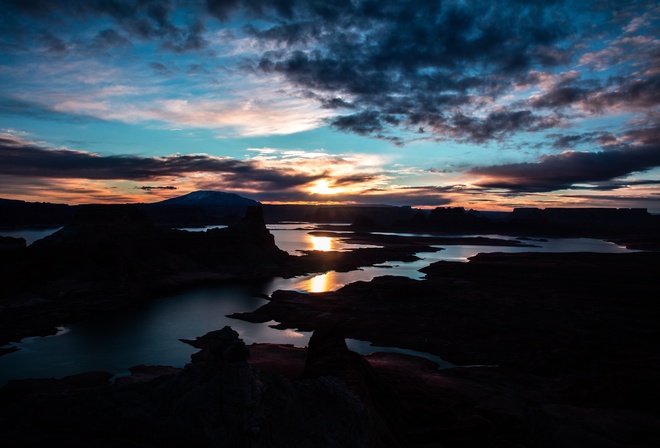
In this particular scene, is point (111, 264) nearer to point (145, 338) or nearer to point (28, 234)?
point (145, 338)

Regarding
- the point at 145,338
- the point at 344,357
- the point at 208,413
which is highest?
the point at 208,413

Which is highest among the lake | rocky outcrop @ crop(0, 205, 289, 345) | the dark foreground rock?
rocky outcrop @ crop(0, 205, 289, 345)

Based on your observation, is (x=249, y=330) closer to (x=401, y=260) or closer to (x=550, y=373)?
(x=550, y=373)

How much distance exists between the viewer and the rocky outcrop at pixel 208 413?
1102cm

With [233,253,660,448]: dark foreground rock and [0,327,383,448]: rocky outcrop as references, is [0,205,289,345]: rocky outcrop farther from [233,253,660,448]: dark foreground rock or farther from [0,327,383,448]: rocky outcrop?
[0,327,383,448]: rocky outcrop

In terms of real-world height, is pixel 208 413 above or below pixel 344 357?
above

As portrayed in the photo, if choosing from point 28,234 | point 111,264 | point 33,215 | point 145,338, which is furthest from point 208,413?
point 33,215

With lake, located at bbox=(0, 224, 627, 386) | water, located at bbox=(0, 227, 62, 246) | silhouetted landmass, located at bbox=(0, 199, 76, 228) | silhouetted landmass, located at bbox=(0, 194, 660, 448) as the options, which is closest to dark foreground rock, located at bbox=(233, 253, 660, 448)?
silhouetted landmass, located at bbox=(0, 194, 660, 448)

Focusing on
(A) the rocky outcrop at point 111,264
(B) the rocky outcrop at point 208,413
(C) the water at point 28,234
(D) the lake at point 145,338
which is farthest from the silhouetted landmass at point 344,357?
(C) the water at point 28,234

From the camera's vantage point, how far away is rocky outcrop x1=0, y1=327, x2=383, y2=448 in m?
11.0

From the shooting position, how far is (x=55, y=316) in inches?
1513

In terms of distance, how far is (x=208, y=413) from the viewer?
11.4 metres

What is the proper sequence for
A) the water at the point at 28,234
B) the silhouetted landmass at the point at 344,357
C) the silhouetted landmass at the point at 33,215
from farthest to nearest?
the silhouetted landmass at the point at 33,215 → the water at the point at 28,234 → the silhouetted landmass at the point at 344,357

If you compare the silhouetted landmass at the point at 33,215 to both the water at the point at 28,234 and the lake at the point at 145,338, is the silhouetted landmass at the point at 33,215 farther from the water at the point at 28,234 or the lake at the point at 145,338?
the lake at the point at 145,338
